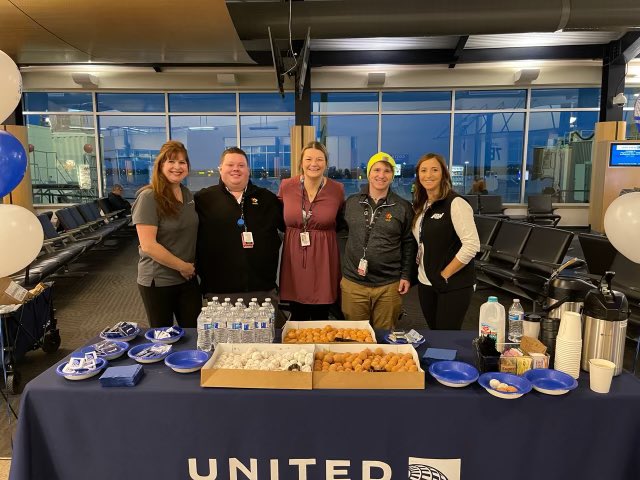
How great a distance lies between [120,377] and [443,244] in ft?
5.38

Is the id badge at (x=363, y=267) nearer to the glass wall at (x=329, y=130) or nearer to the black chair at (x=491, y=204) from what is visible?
the black chair at (x=491, y=204)

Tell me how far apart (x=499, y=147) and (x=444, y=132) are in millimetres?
1504

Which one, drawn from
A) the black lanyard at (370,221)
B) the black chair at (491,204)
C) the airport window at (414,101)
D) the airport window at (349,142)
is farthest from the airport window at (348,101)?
the black lanyard at (370,221)

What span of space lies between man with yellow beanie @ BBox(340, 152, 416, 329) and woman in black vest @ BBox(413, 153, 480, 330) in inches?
3.7

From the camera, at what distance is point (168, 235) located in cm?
233

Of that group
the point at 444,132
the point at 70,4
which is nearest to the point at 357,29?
the point at 70,4

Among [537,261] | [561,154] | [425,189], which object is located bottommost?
[537,261]

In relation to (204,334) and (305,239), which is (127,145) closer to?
(305,239)

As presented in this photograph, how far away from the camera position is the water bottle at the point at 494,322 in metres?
1.74

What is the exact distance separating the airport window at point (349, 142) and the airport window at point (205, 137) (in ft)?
6.89

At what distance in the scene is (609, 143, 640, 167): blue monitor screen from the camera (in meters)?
8.93

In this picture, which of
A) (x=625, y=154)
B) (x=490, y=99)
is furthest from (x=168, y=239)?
(x=490, y=99)

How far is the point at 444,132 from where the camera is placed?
35.3 ft

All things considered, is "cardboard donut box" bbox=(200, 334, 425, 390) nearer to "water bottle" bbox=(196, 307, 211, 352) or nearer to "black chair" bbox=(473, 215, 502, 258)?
"water bottle" bbox=(196, 307, 211, 352)
